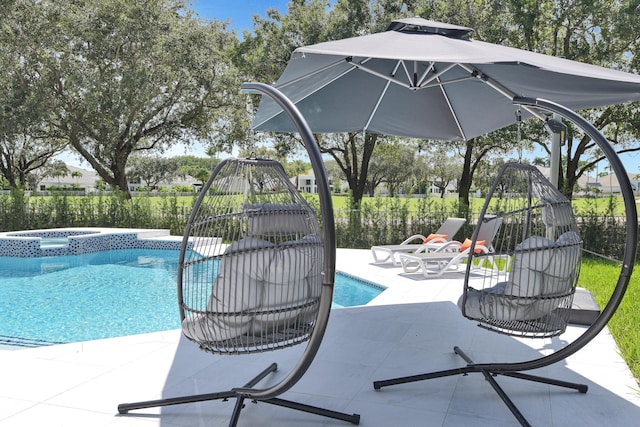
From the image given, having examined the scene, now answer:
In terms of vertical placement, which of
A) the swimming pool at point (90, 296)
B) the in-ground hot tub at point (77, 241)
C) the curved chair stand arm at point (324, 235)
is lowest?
the swimming pool at point (90, 296)

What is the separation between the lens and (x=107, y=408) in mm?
2822

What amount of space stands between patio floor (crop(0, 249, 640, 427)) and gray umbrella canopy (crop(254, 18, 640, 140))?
1955 millimetres

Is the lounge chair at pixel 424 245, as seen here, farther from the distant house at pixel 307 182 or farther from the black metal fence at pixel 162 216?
the black metal fence at pixel 162 216

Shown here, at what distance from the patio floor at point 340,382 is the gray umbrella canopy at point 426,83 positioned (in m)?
1.95

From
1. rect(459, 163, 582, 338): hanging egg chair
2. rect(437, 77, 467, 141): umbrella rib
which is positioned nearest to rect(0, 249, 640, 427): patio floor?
rect(459, 163, 582, 338): hanging egg chair

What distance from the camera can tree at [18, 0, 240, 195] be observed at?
14164mm

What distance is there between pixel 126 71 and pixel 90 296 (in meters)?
9.10

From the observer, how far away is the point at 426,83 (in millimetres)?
4324

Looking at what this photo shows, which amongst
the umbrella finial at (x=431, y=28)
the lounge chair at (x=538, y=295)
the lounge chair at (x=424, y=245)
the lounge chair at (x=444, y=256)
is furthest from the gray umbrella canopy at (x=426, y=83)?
the lounge chair at (x=424, y=245)

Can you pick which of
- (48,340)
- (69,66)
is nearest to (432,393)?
(48,340)

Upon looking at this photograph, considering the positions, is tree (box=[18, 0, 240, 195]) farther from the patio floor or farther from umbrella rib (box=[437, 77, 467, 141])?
the patio floor

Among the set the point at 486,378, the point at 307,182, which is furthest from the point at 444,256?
the point at 307,182

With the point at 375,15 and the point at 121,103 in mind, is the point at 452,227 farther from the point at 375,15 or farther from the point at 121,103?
the point at 121,103

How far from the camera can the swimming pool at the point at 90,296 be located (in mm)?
5381
